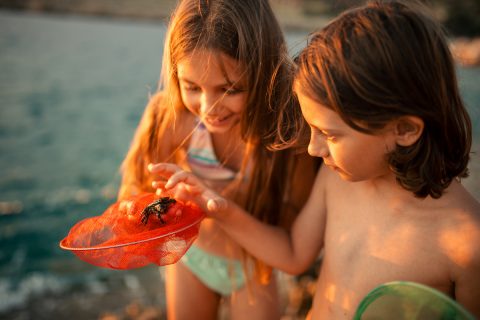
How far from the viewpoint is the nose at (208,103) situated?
1.82 m

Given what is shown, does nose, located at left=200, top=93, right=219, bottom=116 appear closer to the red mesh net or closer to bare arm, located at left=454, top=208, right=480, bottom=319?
the red mesh net

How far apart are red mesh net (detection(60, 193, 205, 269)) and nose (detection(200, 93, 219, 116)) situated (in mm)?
395

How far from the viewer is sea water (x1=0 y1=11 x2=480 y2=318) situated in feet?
13.8

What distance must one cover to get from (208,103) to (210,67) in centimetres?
15

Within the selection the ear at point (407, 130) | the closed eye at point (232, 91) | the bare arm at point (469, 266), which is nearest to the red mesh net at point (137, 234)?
the closed eye at point (232, 91)

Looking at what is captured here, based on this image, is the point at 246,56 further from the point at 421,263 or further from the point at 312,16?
the point at 312,16

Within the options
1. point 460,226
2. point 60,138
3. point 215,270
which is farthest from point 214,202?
point 60,138

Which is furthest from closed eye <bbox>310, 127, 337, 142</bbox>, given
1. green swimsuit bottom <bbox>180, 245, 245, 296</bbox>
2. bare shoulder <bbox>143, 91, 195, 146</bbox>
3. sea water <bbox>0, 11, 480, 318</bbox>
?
green swimsuit bottom <bbox>180, 245, 245, 296</bbox>

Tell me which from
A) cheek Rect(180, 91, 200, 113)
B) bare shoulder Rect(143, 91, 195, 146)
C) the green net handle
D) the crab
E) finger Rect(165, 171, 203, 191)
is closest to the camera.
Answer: the green net handle

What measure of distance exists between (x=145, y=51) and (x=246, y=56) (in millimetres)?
14474

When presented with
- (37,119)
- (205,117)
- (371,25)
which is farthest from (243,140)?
(37,119)

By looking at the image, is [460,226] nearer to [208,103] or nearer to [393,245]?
[393,245]

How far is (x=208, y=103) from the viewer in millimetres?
1830

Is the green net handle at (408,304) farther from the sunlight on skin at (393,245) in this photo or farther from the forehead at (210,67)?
the forehead at (210,67)
